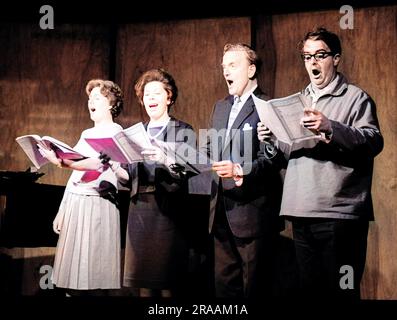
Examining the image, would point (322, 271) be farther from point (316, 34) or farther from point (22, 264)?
point (22, 264)

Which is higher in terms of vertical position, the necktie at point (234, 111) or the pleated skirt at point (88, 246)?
the necktie at point (234, 111)

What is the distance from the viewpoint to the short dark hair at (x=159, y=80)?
11.4ft

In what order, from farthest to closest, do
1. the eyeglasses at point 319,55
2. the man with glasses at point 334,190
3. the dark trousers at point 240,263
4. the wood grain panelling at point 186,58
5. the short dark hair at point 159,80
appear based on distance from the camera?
1. the wood grain panelling at point 186,58
2. the short dark hair at point 159,80
3. the eyeglasses at point 319,55
4. the dark trousers at point 240,263
5. the man with glasses at point 334,190

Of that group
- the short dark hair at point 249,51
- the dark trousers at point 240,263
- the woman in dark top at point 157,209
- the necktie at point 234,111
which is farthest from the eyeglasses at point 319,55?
the dark trousers at point 240,263

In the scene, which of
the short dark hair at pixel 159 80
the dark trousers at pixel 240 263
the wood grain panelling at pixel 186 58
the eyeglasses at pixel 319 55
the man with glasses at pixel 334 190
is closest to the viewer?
the man with glasses at pixel 334 190

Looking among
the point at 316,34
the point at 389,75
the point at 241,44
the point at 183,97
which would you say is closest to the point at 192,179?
the point at 183,97

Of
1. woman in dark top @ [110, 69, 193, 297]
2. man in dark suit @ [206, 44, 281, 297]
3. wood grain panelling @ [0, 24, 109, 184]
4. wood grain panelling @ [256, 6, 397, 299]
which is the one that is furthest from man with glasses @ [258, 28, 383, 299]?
wood grain panelling @ [0, 24, 109, 184]

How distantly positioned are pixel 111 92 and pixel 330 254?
5.06 feet

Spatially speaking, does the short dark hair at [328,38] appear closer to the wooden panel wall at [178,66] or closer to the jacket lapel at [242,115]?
the wooden panel wall at [178,66]

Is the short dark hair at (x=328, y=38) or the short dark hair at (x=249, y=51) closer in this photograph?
the short dark hair at (x=328, y=38)

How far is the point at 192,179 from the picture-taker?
3.37 meters

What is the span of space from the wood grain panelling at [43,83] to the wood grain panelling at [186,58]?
0.19m

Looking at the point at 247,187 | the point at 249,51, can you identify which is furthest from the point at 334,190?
the point at 249,51
